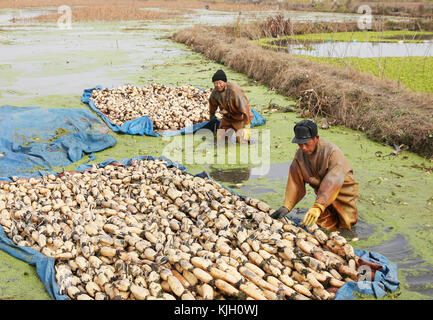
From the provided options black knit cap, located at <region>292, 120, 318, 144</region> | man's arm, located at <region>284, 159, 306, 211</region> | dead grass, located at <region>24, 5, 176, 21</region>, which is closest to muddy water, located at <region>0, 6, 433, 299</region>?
man's arm, located at <region>284, 159, 306, 211</region>

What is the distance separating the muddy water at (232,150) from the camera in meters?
3.46

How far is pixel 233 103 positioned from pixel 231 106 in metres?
0.06

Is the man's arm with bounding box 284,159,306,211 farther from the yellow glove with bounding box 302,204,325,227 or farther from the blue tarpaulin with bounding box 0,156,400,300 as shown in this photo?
the blue tarpaulin with bounding box 0,156,400,300

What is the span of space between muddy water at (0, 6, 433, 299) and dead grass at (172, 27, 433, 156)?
Answer: 0.24 metres

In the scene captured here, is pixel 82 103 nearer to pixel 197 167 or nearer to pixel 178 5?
pixel 197 167

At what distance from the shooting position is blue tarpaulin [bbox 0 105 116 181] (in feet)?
17.7

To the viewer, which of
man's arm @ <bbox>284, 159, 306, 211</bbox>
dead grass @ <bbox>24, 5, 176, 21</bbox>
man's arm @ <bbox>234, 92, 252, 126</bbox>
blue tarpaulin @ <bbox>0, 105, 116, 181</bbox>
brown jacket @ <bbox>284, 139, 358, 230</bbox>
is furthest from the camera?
dead grass @ <bbox>24, 5, 176, 21</bbox>

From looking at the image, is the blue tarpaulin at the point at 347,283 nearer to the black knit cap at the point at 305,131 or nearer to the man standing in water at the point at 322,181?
the man standing in water at the point at 322,181

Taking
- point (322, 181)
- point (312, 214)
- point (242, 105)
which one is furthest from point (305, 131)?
point (242, 105)

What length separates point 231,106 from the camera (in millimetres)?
6039

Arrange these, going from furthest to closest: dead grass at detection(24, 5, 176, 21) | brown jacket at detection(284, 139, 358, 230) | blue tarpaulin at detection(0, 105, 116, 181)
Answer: dead grass at detection(24, 5, 176, 21) < blue tarpaulin at detection(0, 105, 116, 181) < brown jacket at detection(284, 139, 358, 230)

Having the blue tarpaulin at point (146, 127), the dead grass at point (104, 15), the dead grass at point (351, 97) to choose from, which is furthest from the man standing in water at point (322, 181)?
the dead grass at point (104, 15)

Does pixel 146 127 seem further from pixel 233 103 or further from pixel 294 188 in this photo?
pixel 294 188

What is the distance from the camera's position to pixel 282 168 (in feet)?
17.9
